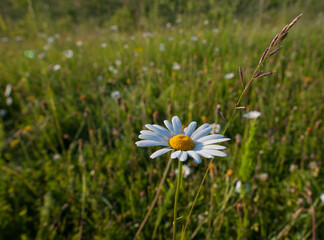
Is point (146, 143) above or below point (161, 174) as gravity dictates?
above

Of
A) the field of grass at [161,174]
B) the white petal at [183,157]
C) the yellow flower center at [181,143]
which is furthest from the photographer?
the field of grass at [161,174]

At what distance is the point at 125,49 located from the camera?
385 centimetres

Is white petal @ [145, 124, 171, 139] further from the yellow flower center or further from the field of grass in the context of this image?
the field of grass

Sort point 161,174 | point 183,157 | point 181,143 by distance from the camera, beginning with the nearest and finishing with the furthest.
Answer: point 183,157, point 181,143, point 161,174

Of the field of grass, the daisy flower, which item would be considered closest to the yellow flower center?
the daisy flower

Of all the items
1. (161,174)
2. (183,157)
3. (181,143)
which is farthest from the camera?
(161,174)

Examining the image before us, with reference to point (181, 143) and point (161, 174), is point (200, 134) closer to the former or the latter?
point (181, 143)

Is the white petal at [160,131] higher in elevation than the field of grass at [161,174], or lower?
higher

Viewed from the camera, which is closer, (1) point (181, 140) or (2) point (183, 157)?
(2) point (183, 157)

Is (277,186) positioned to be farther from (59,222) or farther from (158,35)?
(158,35)

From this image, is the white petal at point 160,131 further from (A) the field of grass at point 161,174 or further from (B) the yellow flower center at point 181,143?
(A) the field of grass at point 161,174

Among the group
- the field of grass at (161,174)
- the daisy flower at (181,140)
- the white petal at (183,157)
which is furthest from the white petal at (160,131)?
the field of grass at (161,174)

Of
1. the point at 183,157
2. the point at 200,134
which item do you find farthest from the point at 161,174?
the point at 183,157

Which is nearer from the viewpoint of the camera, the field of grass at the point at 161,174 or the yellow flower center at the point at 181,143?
the yellow flower center at the point at 181,143
